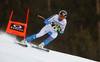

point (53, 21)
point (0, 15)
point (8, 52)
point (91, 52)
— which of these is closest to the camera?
point (8, 52)

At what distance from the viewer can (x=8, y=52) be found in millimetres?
5172

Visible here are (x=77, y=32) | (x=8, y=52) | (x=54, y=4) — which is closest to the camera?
(x=8, y=52)

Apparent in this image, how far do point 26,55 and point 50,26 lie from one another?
1.60 meters

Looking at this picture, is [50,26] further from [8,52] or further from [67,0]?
[67,0]

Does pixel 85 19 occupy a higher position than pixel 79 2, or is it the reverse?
pixel 79 2

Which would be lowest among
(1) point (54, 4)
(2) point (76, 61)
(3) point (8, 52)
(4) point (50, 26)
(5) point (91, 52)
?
(5) point (91, 52)

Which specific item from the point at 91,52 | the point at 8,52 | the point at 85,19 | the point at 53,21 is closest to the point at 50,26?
the point at 53,21

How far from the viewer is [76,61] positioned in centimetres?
684

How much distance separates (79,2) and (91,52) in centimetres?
506

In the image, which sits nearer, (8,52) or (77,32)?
(8,52)

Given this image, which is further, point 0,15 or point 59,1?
point 59,1

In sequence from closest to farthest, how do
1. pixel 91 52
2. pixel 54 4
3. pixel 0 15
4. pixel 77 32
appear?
pixel 0 15
pixel 91 52
pixel 54 4
pixel 77 32

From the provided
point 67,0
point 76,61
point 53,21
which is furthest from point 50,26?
point 67,0

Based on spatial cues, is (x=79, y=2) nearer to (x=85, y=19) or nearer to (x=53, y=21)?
(x=85, y=19)
